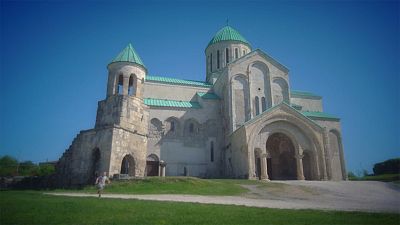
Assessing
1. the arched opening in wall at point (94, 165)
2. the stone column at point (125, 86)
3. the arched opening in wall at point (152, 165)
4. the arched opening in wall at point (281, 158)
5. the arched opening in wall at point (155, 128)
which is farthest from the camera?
the arched opening in wall at point (155, 128)

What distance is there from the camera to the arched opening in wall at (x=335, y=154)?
97.7 ft

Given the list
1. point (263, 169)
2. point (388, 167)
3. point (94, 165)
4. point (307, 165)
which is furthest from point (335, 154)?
point (94, 165)

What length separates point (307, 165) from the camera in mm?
26469

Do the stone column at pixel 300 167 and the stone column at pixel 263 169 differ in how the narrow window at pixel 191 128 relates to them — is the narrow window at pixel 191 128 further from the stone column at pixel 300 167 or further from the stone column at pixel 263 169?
the stone column at pixel 300 167

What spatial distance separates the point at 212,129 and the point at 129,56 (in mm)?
12153

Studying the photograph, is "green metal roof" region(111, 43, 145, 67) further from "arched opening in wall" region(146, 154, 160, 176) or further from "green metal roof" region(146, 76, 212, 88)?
"arched opening in wall" region(146, 154, 160, 176)

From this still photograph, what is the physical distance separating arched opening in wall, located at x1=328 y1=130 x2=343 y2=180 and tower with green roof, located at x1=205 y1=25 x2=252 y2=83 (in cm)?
1562

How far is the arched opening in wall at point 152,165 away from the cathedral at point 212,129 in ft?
0.34

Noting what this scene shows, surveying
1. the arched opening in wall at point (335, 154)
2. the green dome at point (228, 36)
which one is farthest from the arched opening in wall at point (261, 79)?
the arched opening in wall at point (335, 154)

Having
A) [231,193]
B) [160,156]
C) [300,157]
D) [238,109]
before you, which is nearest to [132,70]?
[160,156]

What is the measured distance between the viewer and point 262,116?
24.3 m

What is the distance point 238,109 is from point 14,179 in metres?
22.7

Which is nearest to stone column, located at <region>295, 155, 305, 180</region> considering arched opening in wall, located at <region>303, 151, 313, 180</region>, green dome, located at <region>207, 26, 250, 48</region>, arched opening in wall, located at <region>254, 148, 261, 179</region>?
arched opening in wall, located at <region>303, 151, 313, 180</region>

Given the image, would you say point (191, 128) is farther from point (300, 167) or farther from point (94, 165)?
point (300, 167)
